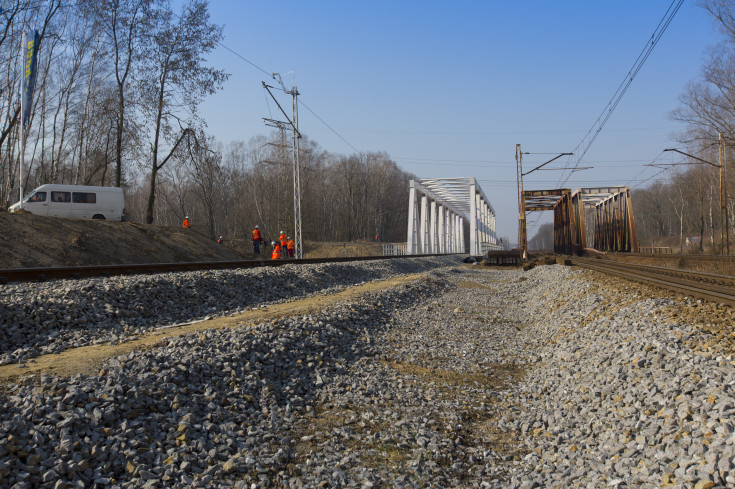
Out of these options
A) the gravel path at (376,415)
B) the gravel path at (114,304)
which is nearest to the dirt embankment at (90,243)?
the gravel path at (114,304)

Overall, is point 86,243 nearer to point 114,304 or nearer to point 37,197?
point 37,197

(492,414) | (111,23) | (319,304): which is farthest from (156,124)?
(492,414)

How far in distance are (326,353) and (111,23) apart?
28599 mm

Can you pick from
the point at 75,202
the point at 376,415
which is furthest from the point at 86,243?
the point at 376,415

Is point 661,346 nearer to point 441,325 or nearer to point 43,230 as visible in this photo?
point 441,325

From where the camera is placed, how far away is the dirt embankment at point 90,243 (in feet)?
→ 52.2

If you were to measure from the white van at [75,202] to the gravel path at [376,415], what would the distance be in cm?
2278

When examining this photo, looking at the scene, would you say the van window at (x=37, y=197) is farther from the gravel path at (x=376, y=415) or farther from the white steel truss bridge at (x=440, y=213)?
the white steel truss bridge at (x=440, y=213)

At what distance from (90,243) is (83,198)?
26.5ft

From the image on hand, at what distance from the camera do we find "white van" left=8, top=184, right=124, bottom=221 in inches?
956

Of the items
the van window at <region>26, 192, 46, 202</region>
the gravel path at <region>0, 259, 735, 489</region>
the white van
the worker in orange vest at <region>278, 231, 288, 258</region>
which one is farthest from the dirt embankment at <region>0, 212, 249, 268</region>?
the gravel path at <region>0, 259, 735, 489</region>

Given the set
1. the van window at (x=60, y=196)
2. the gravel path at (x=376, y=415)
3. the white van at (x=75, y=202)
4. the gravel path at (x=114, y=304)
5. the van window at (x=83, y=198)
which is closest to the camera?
the gravel path at (x=376, y=415)

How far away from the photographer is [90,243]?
62.3 ft

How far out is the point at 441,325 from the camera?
10.5 meters
